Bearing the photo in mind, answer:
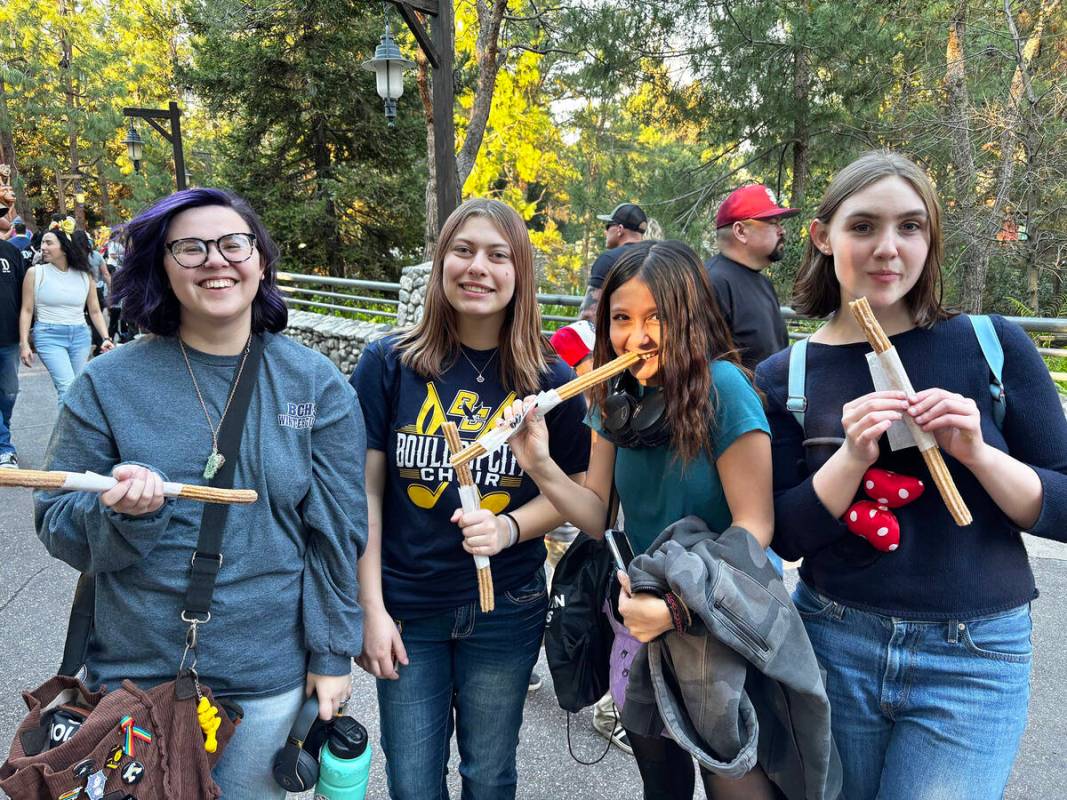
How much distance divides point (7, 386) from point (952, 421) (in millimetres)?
7103

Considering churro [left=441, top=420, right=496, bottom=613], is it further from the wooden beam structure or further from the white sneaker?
the wooden beam structure

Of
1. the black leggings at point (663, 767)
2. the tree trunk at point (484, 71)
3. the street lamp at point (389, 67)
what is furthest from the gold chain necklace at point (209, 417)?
the tree trunk at point (484, 71)

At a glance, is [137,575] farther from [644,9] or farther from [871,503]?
[644,9]

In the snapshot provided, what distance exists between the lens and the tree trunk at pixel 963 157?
9.65 meters

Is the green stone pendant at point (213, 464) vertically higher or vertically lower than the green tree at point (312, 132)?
lower

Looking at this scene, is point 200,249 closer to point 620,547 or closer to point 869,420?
point 620,547

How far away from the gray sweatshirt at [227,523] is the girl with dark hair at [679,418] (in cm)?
48

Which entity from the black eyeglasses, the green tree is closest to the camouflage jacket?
the black eyeglasses

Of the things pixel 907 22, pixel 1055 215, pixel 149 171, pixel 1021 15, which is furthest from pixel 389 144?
pixel 149 171

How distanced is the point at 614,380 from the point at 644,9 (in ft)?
34.7

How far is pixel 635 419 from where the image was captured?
155 cm

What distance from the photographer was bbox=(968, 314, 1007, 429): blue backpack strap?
4.54ft

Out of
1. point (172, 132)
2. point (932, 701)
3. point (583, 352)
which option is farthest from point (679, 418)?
point (172, 132)

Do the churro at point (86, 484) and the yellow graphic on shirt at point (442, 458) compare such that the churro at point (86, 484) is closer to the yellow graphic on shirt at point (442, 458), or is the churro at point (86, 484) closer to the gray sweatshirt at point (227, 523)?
the gray sweatshirt at point (227, 523)
